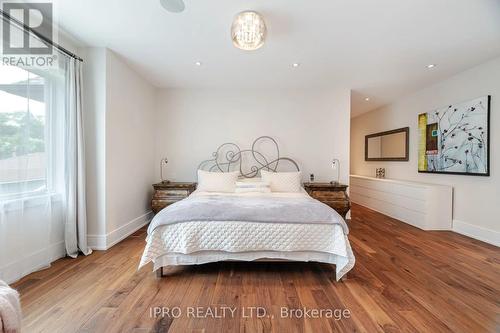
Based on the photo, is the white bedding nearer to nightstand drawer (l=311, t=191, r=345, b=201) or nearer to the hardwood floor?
the hardwood floor

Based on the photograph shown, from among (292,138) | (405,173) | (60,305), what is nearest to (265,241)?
(60,305)

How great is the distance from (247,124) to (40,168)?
118 inches

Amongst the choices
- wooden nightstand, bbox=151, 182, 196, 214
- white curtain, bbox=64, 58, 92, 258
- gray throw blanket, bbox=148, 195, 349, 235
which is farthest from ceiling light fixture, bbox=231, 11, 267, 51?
wooden nightstand, bbox=151, 182, 196, 214

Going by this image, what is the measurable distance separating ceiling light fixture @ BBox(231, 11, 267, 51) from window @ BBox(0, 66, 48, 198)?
2.00 meters

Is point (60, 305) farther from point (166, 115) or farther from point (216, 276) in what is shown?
point (166, 115)

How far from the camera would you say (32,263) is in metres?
2.15

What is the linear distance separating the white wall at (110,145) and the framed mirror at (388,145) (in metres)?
5.09

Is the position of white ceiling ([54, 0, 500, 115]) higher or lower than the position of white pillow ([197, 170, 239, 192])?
higher

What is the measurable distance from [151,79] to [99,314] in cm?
342

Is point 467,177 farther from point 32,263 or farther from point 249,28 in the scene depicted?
point 32,263

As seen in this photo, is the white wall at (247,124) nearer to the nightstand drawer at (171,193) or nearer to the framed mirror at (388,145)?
the nightstand drawer at (171,193)

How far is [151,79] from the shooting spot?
12.4ft

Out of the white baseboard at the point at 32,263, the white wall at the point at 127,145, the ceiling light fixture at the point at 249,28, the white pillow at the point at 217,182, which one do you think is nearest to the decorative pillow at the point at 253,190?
the white pillow at the point at 217,182

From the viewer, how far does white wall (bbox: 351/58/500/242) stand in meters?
2.99
